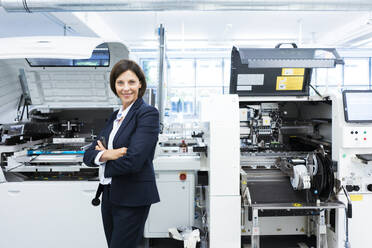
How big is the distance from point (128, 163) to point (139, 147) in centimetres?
9

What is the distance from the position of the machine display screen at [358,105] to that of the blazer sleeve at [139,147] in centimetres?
145

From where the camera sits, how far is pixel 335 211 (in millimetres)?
2002

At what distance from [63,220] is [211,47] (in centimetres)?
604

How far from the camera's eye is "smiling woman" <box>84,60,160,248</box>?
1.23m

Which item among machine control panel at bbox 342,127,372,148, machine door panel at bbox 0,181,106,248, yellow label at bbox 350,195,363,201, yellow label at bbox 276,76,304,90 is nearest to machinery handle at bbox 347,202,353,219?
yellow label at bbox 350,195,363,201

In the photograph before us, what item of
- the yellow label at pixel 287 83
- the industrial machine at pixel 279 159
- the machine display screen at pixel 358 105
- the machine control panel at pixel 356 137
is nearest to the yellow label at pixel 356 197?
the industrial machine at pixel 279 159

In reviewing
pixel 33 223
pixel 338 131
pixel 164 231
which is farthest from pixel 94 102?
pixel 338 131

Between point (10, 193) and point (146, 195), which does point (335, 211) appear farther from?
point (10, 193)

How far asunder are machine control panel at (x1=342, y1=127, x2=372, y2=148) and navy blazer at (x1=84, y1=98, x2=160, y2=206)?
145cm

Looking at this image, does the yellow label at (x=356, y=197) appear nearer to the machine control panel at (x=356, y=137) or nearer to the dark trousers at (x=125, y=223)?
the machine control panel at (x=356, y=137)

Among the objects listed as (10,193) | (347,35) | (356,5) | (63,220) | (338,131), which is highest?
(347,35)

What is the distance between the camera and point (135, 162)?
1.20 m

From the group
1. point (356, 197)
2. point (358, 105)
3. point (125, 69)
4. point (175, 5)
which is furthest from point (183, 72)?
point (125, 69)

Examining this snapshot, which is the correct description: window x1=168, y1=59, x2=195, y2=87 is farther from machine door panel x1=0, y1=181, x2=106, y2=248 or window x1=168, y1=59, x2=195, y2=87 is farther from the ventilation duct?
machine door panel x1=0, y1=181, x2=106, y2=248
